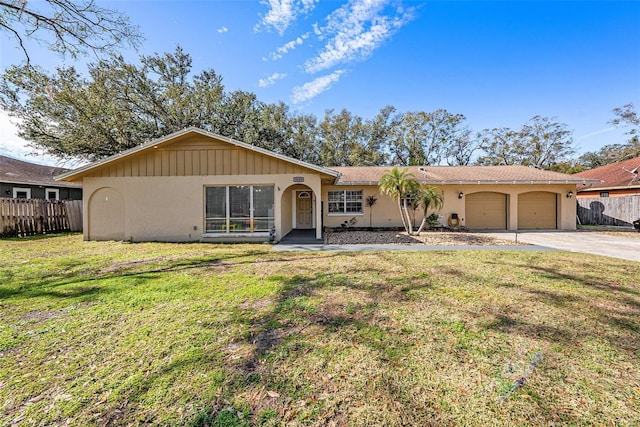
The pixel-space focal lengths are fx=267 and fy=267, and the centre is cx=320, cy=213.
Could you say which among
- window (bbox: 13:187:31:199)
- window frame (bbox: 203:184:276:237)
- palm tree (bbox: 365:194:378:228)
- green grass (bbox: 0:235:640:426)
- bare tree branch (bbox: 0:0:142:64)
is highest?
bare tree branch (bbox: 0:0:142:64)

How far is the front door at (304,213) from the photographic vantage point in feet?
51.8

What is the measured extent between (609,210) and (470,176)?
9123 millimetres

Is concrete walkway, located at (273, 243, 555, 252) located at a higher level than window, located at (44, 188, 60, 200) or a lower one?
lower

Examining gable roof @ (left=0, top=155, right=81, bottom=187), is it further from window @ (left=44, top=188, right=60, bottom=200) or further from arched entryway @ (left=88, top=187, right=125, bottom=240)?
arched entryway @ (left=88, top=187, right=125, bottom=240)

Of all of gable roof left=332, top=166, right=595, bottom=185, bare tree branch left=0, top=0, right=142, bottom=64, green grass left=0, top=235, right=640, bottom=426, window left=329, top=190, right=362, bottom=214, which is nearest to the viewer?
green grass left=0, top=235, right=640, bottom=426

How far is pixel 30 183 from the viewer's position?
1617cm

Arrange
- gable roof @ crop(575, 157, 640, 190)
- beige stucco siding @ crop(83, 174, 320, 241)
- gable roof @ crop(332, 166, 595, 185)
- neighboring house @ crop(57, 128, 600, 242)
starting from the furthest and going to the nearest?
gable roof @ crop(575, 157, 640, 190), gable roof @ crop(332, 166, 595, 185), beige stucco siding @ crop(83, 174, 320, 241), neighboring house @ crop(57, 128, 600, 242)

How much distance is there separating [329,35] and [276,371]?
46.1 feet

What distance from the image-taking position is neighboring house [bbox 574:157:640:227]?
49.8 ft

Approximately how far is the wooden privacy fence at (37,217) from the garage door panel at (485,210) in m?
21.6

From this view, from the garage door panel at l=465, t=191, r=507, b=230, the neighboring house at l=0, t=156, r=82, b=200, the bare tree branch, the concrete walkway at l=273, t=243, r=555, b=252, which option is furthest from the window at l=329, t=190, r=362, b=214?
the neighboring house at l=0, t=156, r=82, b=200

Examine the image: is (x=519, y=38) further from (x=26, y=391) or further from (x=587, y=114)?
(x=26, y=391)

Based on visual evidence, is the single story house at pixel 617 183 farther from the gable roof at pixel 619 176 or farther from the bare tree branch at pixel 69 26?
the bare tree branch at pixel 69 26

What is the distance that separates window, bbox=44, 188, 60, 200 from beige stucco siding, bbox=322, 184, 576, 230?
1852 centimetres
